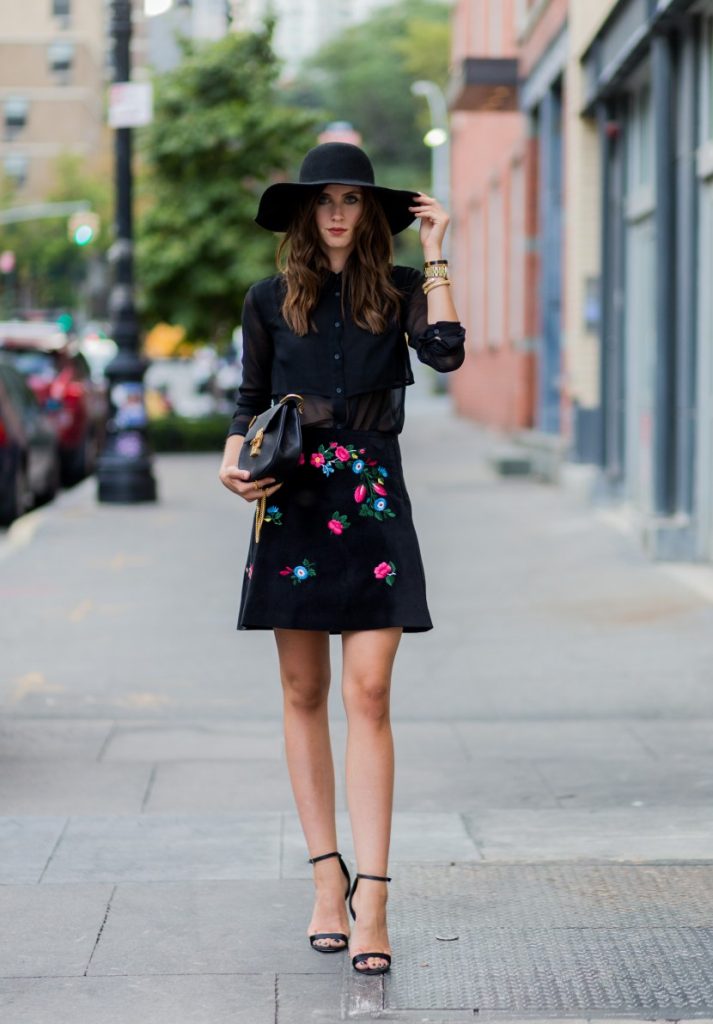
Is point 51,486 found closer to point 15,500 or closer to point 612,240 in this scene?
point 15,500

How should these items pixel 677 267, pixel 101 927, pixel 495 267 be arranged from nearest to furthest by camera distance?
pixel 101 927 < pixel 677 267 < pixel 495 267

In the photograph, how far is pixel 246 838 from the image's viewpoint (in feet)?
17.9

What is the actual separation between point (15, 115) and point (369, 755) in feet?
302

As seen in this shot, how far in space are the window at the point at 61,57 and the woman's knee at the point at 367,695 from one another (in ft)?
279

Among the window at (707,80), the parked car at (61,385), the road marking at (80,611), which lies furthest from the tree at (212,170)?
the road marking at (80,611)

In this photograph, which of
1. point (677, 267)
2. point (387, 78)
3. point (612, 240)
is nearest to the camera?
point (677, 267)

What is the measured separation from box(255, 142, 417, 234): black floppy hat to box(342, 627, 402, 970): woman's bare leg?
3.53 ft

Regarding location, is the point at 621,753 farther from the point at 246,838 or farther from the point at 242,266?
the point at 242,266

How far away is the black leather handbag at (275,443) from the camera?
423cm

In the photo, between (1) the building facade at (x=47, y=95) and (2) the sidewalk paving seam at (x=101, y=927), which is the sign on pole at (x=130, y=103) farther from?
(1) the building facade at (x=47, y=95)

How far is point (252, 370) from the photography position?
4559 mm

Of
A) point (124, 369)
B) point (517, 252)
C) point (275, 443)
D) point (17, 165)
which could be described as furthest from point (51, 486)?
point (17, 165)

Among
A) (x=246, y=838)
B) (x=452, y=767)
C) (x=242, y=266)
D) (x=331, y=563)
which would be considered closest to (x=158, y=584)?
(x=452, y=767)

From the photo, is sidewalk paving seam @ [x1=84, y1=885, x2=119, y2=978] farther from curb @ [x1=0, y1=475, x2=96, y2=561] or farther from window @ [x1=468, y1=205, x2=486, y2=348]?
window @ [x1=468, y1=205, x2=486, y2=348]
